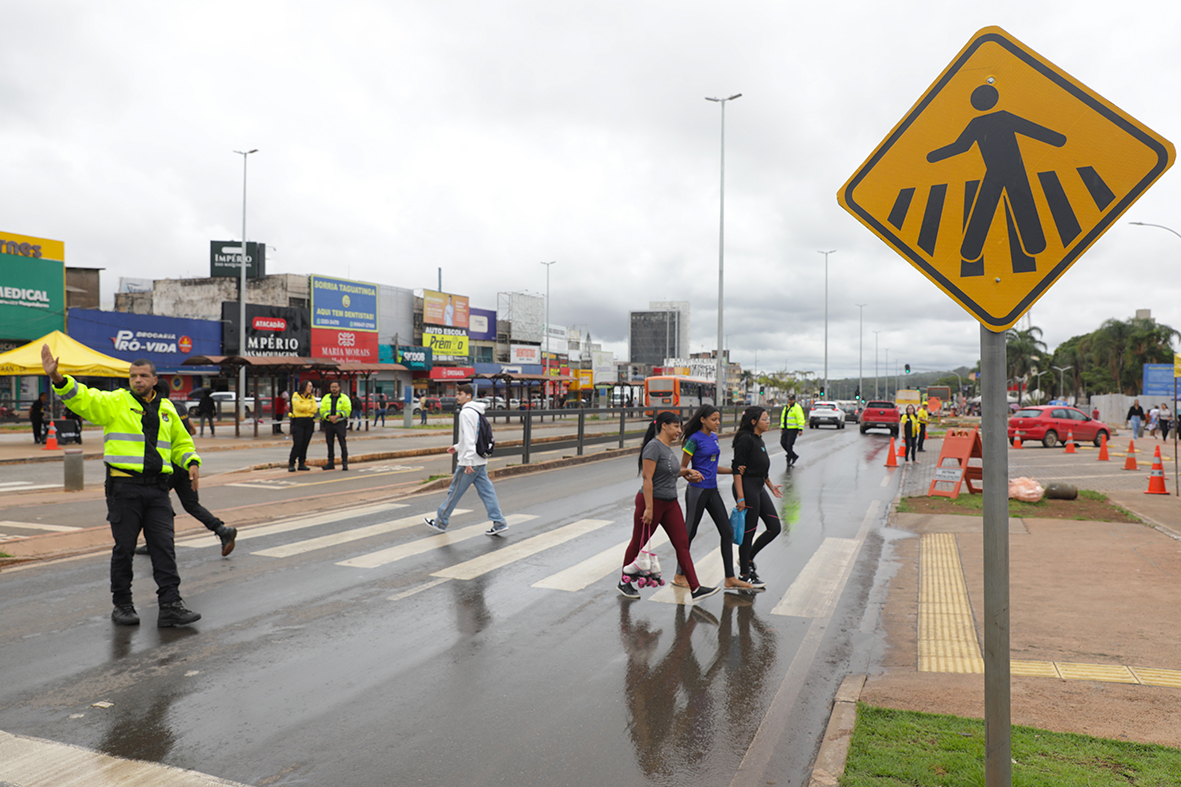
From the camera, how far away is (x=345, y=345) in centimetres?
5475

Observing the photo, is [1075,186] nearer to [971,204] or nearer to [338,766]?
[971,204]

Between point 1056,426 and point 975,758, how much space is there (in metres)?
30.1

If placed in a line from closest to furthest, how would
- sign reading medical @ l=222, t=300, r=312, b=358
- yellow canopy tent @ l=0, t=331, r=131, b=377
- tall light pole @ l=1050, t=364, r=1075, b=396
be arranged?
yellow canopy tent @ l=0, t=331, r=131, b=377, sign reading medical @ l=222, t=300, r=312, b=358, tall light pole @ l=1050, t=364, r=1075, b=396

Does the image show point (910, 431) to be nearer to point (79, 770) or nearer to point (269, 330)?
point (79, 770)

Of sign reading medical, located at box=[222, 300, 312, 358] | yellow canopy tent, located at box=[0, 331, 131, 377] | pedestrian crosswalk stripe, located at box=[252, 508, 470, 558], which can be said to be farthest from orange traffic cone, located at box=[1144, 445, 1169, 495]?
sign reading medical, located at box=[222, 300, 312, 358]

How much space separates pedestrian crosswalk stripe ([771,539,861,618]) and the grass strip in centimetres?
252

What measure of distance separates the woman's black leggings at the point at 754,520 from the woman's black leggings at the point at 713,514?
0.17 metres

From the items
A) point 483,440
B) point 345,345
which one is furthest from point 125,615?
point 345,345

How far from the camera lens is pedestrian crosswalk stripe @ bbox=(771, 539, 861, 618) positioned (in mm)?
6836

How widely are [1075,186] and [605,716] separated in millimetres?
3479

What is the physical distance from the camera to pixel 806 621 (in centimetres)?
647

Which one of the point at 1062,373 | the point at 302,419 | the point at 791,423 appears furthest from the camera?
the point at 1062,373

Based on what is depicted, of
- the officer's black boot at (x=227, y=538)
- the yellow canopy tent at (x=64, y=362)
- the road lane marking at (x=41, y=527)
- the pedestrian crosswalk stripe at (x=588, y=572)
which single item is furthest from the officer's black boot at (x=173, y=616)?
the yellow canopy tent at (x=64, y=362)

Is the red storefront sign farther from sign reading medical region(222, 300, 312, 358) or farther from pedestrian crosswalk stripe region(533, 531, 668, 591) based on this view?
pedestrian crosswalk stripe region(533, 531, 668, 591)
